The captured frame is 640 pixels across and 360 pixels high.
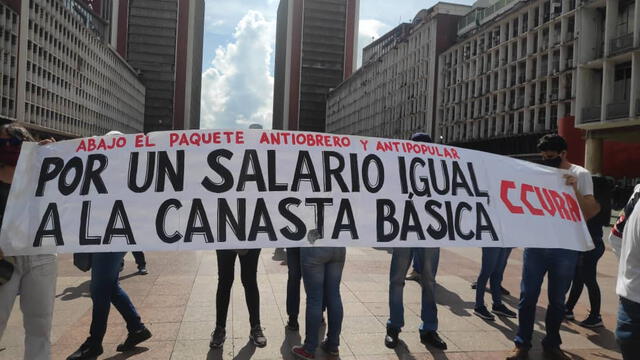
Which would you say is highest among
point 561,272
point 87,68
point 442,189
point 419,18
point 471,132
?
point 419,18

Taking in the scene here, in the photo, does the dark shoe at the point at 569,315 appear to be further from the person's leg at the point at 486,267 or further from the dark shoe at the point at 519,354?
the dark shoe at the point at 519,354

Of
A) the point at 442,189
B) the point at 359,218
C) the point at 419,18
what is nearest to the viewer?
the point at 359,218

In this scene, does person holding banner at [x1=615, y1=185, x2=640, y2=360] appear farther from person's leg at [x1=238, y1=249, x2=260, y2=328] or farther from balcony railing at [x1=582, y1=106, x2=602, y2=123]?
balcony railing at [x1=582, y1=106, x2=602, y2=123]

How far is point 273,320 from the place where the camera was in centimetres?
531

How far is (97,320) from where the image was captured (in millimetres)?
4074

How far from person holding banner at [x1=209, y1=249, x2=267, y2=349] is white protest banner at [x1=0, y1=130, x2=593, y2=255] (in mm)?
835

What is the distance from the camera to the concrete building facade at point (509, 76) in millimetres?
46219

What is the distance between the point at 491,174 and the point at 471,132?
61.0 meters

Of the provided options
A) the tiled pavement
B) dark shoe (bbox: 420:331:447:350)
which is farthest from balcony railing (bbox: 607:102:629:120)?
dark shoe (bbox: 420:331:447:350)

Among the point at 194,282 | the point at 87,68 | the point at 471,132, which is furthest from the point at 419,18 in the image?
the point at 194,282

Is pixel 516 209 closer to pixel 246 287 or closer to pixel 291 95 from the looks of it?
pixel 246 287

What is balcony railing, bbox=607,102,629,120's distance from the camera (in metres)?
32.4

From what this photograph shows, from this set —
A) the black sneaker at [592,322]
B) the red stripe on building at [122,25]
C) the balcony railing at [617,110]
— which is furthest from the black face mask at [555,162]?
the red stripe on building at [122,25]

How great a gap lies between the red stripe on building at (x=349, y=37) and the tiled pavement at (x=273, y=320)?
167 meters
